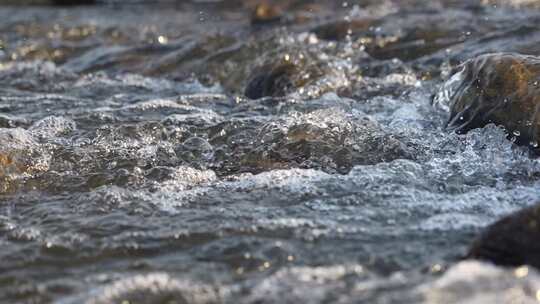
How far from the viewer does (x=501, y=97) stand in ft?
14.9

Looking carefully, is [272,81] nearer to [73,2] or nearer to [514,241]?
[514,241]

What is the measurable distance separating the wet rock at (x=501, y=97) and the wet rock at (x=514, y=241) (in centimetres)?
142

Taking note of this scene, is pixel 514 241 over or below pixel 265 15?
over

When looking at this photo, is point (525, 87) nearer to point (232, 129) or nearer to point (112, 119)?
point (232, 129)

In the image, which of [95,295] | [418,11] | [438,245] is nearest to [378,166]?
[438,245]

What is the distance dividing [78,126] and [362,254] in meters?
2.58

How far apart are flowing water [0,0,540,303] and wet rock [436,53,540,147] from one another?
0.09 meters

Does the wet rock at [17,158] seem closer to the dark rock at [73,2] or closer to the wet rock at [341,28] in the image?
the wet rock at [341,28]

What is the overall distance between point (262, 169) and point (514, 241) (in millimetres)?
1689

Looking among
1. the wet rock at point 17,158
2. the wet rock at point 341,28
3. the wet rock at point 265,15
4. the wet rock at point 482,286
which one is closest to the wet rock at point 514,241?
the wet rock at point 482,286

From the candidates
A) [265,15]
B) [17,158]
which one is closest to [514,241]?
[17,158]

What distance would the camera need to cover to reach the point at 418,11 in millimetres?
8141

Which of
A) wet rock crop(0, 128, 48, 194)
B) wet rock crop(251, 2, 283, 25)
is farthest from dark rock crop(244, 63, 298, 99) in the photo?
wet rock crop(251, 2, 283, 25)

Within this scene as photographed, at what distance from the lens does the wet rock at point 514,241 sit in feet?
9.18
